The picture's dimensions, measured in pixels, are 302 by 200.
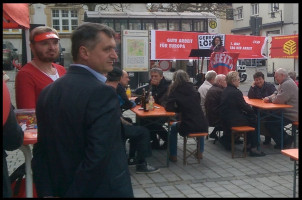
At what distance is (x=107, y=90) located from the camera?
1858 mm

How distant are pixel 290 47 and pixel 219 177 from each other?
47.4 ft

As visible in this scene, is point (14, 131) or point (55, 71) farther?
point (55, 71)

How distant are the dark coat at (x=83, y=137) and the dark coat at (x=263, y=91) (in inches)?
232

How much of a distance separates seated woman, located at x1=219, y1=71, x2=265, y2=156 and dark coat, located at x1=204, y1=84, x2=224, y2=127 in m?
0.25

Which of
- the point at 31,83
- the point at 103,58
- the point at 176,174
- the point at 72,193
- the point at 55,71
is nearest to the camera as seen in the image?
the point at 72,193

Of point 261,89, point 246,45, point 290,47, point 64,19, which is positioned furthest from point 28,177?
point 64,19

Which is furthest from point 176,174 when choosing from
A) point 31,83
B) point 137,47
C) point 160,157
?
point 137,47

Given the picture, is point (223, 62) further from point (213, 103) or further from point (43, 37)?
point (43, 37)

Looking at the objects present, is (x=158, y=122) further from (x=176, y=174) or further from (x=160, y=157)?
(x=176, y=174)

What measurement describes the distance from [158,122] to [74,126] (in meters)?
4.57

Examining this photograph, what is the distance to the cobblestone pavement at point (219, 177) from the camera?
4.75 metres

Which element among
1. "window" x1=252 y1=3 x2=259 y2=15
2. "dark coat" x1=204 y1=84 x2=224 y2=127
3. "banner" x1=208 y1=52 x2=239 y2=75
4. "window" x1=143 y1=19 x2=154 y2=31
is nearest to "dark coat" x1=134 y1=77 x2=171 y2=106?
"dark coat" x1=204 y1=84 x2=224 y2=127

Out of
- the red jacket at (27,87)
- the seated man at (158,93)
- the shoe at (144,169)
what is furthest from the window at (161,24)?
the red jacket at (27,87)

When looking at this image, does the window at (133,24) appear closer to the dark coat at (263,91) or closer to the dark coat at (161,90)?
the dark coat at (263,91)
